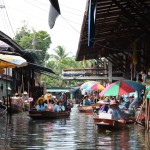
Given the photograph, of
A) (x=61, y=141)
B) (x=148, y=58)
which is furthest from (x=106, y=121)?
(x=148, y=58)

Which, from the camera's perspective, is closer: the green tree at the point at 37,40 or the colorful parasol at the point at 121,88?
the colorful parasol at the point at 121,88

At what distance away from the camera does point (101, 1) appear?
41.4 feet

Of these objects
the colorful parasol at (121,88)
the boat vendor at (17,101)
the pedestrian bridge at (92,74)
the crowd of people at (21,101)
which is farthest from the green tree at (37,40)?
the colorful parasol at (121,88)

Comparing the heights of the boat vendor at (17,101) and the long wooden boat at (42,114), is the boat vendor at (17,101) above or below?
above

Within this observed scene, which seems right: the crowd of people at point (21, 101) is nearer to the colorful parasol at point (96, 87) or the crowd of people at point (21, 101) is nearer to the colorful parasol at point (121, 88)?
the colorful parasol at point (96, 87)

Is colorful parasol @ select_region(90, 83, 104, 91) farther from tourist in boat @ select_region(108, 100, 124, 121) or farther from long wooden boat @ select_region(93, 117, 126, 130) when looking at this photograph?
long wooden boat @ select_region(93, 117, 126, 130)

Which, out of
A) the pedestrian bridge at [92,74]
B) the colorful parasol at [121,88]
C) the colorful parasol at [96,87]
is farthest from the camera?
the pedestrian bridge at [92,74]

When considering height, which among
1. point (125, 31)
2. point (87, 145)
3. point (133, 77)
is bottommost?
point (87, 145)

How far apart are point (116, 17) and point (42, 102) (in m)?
7.41

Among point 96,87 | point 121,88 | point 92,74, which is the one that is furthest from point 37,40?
point 121,88

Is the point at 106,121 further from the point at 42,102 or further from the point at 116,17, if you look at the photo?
the point at 42,102

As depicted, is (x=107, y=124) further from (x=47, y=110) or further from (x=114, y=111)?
(x=47, y=110)

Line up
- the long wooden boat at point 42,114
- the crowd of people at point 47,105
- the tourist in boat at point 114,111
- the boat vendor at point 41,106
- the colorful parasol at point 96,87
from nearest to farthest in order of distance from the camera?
the tourist in boat at point 114,111 → the long wooden boat at point 42,114 → the boat vendor at point 41,106 → the crowd of people at point 47,105 → the colorful parasol at point 96,87

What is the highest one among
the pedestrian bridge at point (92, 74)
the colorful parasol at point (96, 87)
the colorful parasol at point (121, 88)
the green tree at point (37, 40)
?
the green tree at point (37, 40)
